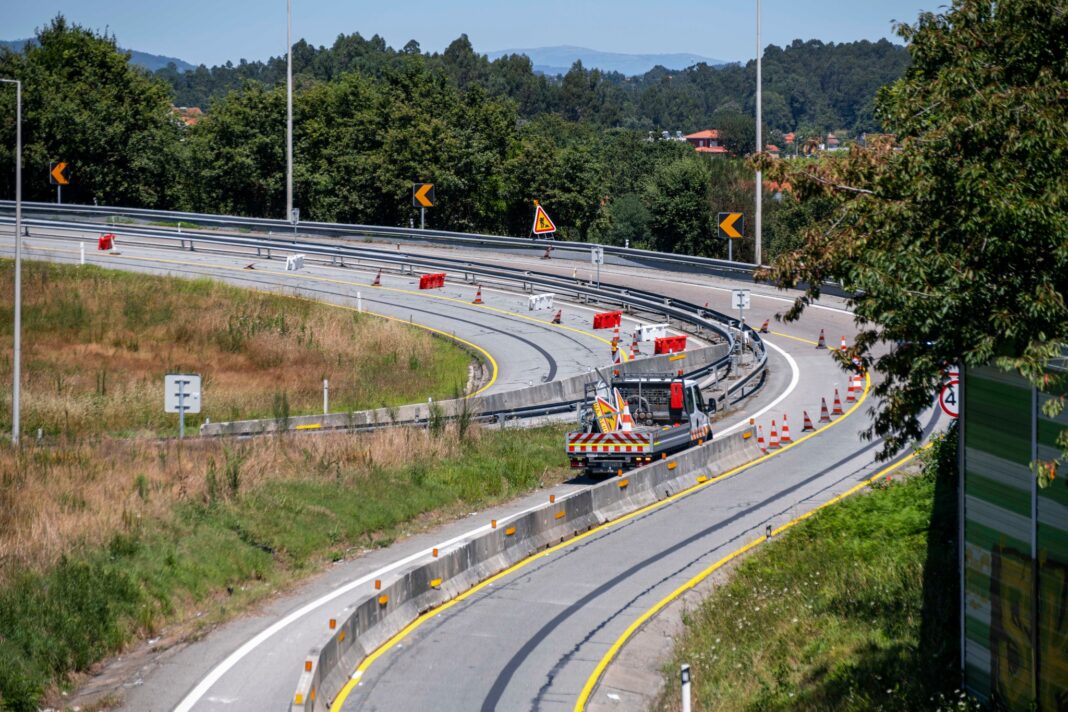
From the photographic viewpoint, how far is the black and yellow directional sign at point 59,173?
80.7 m

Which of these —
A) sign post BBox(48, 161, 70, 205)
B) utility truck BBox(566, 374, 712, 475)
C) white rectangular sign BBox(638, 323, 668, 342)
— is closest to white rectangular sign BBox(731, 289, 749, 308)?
white rectangular sign BBox(638, 323, 668, 342)

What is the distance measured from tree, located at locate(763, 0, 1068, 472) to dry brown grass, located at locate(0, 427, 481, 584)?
38.7ft

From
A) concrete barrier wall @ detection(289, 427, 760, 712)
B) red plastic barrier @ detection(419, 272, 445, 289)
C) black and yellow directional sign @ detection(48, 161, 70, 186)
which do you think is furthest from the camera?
black and yellow directional sign @ detection(48, 161, 70, 186)

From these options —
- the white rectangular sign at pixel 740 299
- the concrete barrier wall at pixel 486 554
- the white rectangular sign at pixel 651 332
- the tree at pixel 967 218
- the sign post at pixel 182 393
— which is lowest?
the concrete barrier wall at pixel 486 554

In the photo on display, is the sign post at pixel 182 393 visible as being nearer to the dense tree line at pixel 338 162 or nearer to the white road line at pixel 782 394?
the white road line at pixel 782 394

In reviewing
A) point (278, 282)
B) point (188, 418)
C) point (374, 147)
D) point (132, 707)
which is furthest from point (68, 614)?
point (374, 147)

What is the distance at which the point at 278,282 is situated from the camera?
60.3m

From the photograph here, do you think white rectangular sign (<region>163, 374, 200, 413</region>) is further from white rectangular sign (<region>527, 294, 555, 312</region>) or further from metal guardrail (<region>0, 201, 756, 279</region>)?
metal guardrail (<region>0, 201, 756, 279</region>)

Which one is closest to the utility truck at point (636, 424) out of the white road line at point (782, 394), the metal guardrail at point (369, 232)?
the white road line at point (782, 394)

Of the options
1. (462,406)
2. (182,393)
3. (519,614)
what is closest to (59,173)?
(462,406)

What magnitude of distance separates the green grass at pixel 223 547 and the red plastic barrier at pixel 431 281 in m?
29.3

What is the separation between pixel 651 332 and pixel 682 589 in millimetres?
27093

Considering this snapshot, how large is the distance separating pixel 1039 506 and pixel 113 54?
104 meters

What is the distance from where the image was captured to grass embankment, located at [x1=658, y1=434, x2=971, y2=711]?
1554 centimetres
